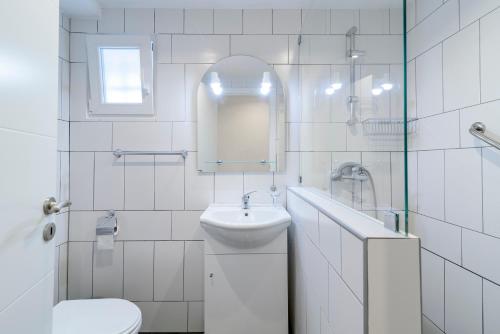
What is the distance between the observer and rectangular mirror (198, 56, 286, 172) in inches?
68.3

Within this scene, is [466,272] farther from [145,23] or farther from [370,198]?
[145,23]

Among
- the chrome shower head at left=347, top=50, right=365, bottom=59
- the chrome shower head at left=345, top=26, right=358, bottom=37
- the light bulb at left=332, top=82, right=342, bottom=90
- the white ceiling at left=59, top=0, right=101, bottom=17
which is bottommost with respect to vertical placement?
the light bulb at left=332, top=82, right=342, bottom=90

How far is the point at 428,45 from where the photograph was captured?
1277 millimetres

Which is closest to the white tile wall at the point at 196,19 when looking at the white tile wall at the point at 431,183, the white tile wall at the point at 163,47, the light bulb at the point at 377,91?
the white tile wall at the point at 163,47

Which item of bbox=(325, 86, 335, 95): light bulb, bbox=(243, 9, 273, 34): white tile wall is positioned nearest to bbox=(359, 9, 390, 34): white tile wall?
bbox=(325, 86, 335, 95): light bulb

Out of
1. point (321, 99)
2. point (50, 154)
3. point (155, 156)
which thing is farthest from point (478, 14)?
point (155, 156)

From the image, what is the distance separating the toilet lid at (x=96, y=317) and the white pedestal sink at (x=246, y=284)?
1.32 ft

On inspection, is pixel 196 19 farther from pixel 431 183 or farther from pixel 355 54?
pixel 431 183

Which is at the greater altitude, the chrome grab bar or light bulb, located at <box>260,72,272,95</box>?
light bulb, located at <box>260,72,272,95</box>

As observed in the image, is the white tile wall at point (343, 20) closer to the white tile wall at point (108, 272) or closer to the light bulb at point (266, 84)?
the light bulb at point (266, 84)

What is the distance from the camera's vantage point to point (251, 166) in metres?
1.75

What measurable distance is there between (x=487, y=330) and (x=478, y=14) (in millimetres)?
1307

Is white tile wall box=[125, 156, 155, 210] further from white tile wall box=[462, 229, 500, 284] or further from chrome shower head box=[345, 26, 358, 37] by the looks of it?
white tile wall box=[462, 229, 500, 284]

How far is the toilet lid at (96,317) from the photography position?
45.5 inches
